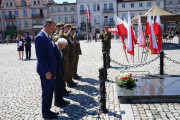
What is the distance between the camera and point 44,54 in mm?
4180

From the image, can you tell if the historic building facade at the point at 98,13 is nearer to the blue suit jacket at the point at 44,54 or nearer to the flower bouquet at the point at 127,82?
the flower bouquet at the point at 127,82

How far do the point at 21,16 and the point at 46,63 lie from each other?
54928 millimetres

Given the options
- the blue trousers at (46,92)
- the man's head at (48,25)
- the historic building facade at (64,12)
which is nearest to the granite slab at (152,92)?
the blue trousers at (46,92)

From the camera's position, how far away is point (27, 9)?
5431 cm

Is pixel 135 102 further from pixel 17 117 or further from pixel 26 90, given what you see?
pixel 26 90

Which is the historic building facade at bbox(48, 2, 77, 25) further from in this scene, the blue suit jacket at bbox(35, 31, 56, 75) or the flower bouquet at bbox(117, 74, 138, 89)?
the blue suit jacket at bbox(35, 31, 56, 75)

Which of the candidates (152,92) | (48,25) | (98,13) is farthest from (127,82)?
(98,13)

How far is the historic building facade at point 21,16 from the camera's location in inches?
2130

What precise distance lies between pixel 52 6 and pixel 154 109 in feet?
172

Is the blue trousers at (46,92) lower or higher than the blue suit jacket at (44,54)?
lower

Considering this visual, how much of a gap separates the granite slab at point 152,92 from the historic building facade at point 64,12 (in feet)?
159

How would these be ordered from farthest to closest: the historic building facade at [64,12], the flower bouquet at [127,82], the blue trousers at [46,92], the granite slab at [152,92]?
the historic building facade at [64,12], the flower bouquet at [127,82], the granite slab at [152,92], the blue trousers at [46,92]

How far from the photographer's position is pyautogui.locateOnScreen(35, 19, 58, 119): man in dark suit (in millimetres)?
4098

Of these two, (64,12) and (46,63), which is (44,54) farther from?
(64,12)
